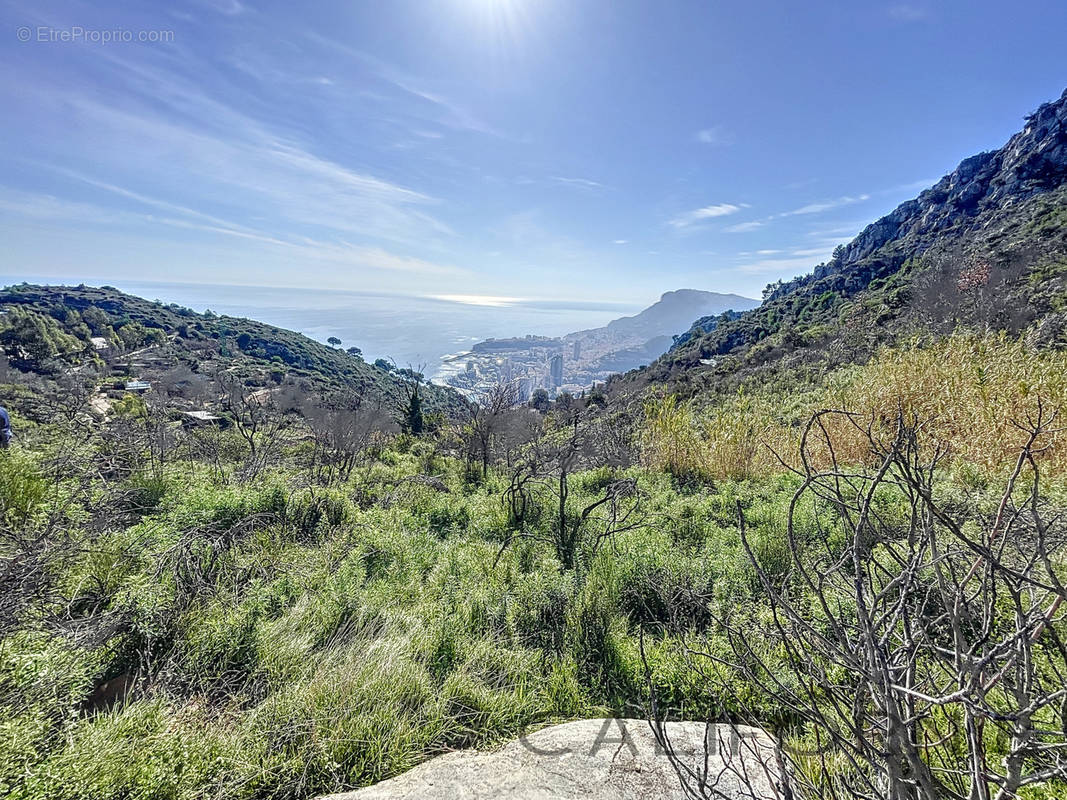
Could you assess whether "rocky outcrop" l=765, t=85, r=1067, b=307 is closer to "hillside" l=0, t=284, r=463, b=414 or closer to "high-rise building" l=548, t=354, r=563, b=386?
"high-rise building" l=548, t=354, r=563, b=386

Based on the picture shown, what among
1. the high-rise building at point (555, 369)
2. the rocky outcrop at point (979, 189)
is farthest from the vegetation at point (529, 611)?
the high-rise building at point (555, 369)

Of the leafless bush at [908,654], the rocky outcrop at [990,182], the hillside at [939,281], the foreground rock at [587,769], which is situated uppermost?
the rocky outcrop at [990,182]

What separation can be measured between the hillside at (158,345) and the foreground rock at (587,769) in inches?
801

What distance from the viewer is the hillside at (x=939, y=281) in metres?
15.1

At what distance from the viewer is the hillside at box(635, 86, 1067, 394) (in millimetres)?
15094

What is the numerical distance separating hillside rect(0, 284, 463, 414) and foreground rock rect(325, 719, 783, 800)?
801 inches


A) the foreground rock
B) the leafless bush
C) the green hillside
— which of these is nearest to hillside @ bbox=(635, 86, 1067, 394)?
the green hillside

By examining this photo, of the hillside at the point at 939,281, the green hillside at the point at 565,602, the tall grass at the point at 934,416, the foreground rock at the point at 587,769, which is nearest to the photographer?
the green hillside at the point at 565,602

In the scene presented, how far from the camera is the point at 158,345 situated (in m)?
34.7

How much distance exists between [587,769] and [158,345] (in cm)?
4523

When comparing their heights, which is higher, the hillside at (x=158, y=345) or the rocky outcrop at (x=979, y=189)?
the rocky outcrop at (x=979, y=189)

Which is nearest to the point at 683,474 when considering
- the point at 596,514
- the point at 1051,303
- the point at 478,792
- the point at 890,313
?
the point at 596,514

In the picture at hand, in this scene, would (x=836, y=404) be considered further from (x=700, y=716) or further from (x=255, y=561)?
(x=255, y=561)

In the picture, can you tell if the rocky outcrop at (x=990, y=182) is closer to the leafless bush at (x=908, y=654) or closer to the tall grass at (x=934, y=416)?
the tall grass at (x=934, y=416)
